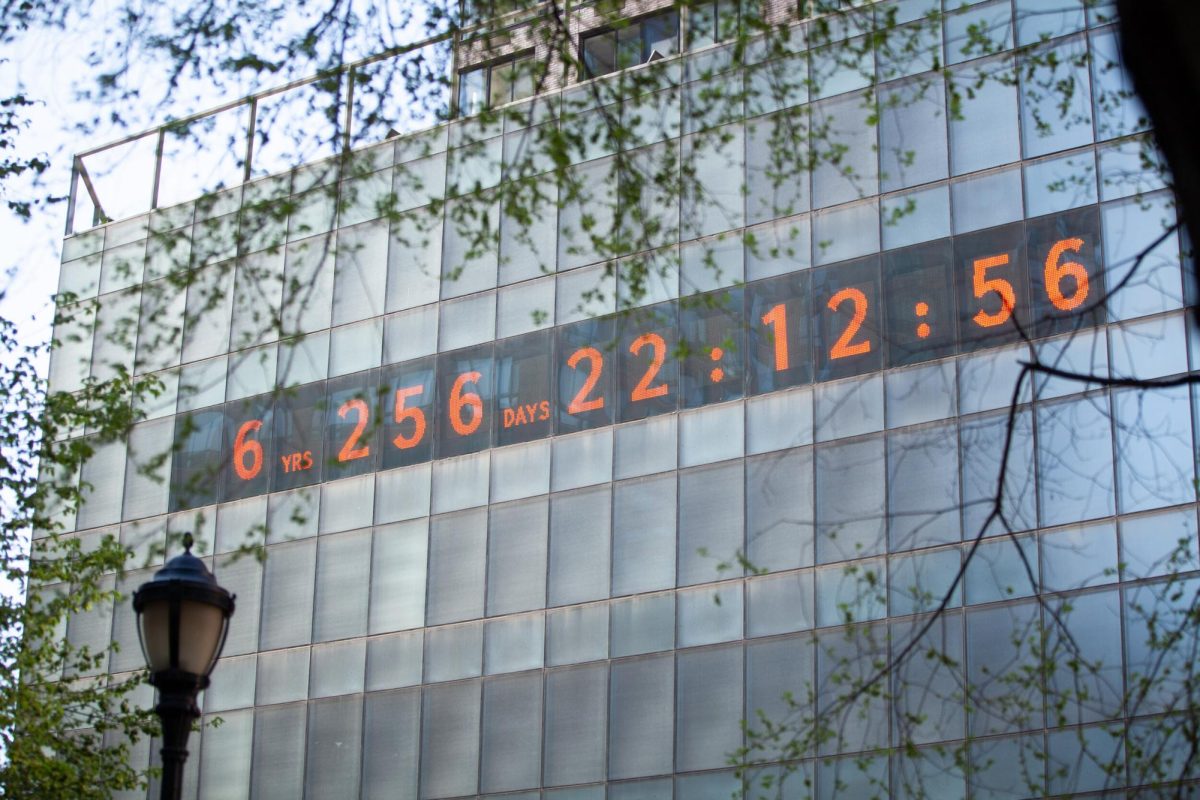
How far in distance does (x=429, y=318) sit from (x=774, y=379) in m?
7.37

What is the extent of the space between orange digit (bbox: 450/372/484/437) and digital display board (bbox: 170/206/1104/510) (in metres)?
0.03

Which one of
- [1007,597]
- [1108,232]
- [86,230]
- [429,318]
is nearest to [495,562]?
[429,318]

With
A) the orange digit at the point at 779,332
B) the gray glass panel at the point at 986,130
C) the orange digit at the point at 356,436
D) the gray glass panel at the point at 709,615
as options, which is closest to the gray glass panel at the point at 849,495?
the gray glass panel at the point at 709,615

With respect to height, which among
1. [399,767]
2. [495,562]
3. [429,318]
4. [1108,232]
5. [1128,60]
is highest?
[429,318]

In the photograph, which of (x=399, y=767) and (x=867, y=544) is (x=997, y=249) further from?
(x=399, y=767)

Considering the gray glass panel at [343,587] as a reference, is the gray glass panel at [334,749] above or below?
below

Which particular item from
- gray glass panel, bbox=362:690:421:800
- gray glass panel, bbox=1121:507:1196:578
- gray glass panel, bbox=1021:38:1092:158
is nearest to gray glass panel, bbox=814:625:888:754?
gray glass panel, bbox=1121:507:1196:578

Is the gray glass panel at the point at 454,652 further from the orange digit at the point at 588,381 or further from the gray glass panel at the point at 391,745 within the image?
the orange digit at the point at 588,381

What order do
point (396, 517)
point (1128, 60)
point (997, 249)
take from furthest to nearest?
point (396, 517), point (997, 249), point (1128, 60)

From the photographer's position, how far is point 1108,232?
89.2ft

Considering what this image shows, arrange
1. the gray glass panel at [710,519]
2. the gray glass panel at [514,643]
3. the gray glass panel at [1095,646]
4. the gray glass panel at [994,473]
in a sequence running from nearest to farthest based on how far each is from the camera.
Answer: the gray glass panel at [1095,646] < the gray glass panel at [994,473] < the gray glass panel at [710,519] < the gray glass panel at [514,643]

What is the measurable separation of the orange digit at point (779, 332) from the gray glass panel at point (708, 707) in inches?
181

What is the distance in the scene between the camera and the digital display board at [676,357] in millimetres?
27859

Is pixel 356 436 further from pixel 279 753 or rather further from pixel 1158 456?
pixel 1158 456
